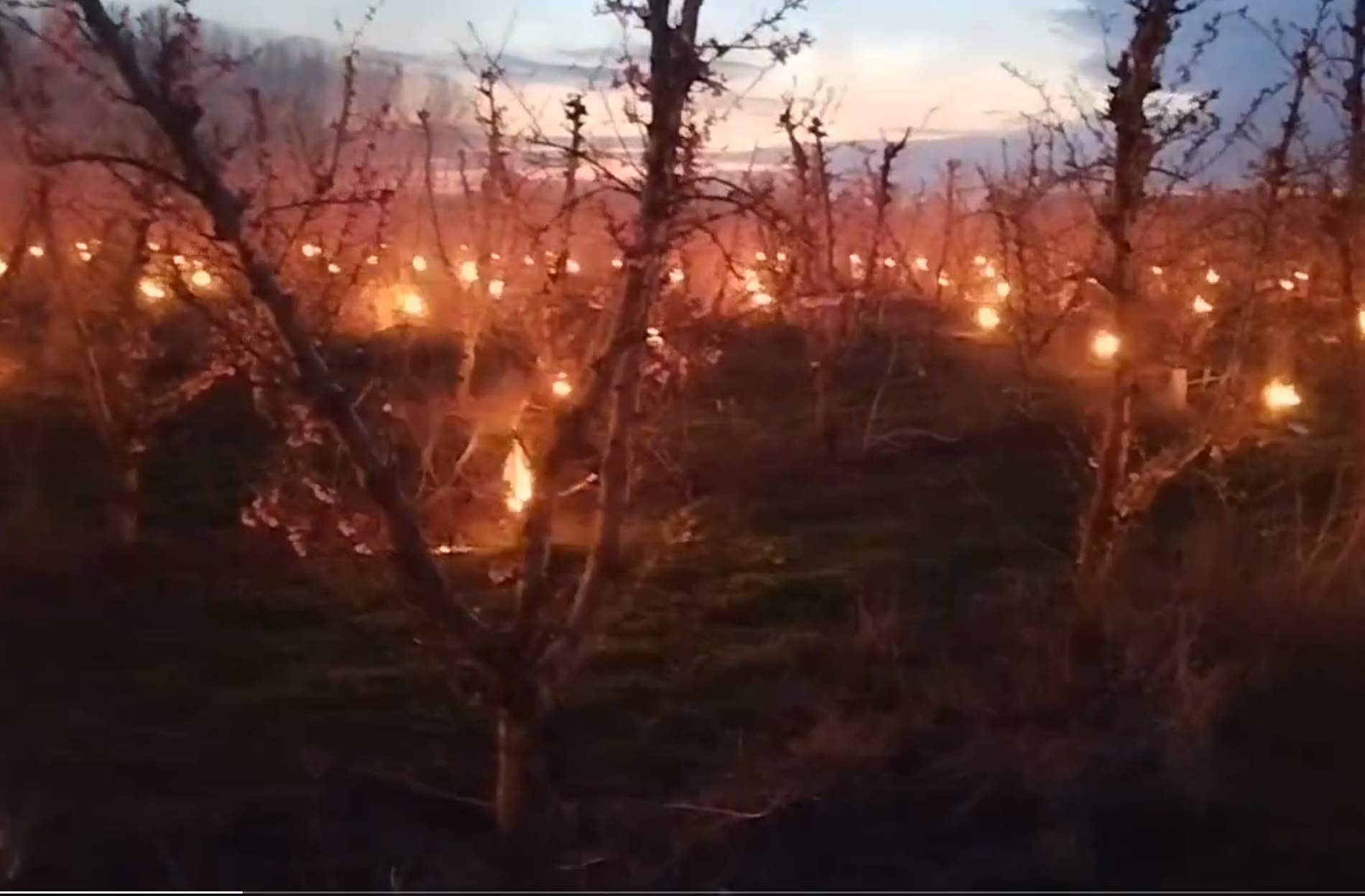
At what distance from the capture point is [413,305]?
19109 mm

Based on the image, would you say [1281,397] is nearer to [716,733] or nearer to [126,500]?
[716,733]

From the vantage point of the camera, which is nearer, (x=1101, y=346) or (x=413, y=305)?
(x=413, y=305)

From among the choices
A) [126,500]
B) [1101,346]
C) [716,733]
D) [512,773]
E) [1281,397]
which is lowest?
[716,733]

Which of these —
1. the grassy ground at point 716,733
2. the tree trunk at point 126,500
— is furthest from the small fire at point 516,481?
the tree trunk at point 126,500

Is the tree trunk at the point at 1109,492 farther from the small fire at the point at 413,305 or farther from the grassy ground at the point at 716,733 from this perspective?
the small fire at the point at 413,305

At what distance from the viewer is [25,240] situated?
39.2 ft

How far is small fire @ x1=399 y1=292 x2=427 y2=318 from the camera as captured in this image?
58.1ft

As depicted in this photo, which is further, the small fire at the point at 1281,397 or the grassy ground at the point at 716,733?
the small fire at the point at 1281,397

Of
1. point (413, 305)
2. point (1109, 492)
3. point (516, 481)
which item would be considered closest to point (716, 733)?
point (1109, 492)

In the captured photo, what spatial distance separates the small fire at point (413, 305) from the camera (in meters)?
17.7

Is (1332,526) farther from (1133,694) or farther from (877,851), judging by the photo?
(877,851)

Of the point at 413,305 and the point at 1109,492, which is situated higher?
the point at 1109,492

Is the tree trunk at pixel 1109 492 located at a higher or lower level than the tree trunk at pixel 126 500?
higher

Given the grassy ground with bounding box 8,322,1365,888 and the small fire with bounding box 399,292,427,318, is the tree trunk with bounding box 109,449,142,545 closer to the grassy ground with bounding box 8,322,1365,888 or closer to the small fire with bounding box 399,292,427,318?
the grassy ground with bounding box 8,322,1365,888
